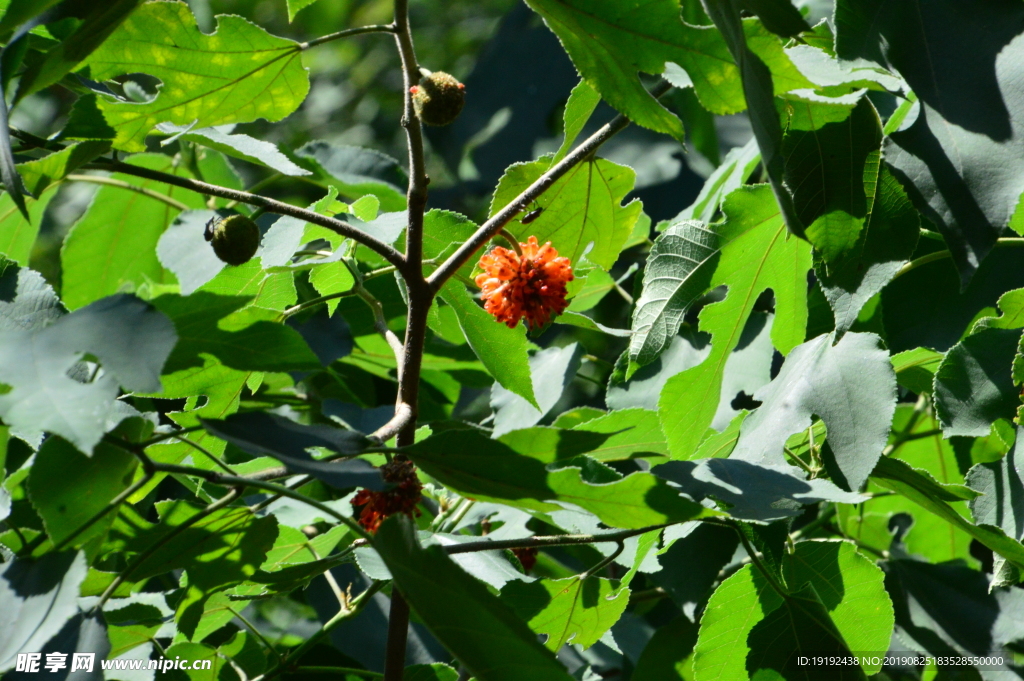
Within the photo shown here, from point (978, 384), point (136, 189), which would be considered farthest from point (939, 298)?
point (136, 189)

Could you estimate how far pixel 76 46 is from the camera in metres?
0.64

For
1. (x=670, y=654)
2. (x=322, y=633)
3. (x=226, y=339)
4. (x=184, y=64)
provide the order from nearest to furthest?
(x=226, y=339) < (x=184, y=64) < (x=322, y=633) < (x=670, y=654)

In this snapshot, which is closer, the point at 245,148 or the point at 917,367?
the point at 245,148

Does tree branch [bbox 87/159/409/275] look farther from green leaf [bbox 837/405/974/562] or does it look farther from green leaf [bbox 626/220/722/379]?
green leaf [bbox 837/405/974/562]

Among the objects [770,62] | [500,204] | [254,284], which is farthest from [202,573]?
[770,62]

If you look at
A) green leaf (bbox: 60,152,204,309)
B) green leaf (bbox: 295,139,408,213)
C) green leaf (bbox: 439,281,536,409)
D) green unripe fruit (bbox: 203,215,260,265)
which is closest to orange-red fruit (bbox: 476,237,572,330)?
green leaf (bbox: 439,281,536,409)

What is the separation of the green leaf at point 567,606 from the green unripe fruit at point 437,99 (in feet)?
1.42

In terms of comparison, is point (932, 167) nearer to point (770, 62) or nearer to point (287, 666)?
point (770, 62)

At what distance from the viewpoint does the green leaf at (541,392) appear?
41.7 inches

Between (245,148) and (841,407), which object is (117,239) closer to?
(245,148)

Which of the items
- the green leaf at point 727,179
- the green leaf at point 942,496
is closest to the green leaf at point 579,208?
the green leaf at point 727,179

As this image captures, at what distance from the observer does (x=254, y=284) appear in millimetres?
970

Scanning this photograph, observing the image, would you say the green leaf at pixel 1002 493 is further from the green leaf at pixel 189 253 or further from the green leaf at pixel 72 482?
the green leaf at pixel 189 253

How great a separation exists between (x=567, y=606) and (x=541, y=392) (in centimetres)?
32
